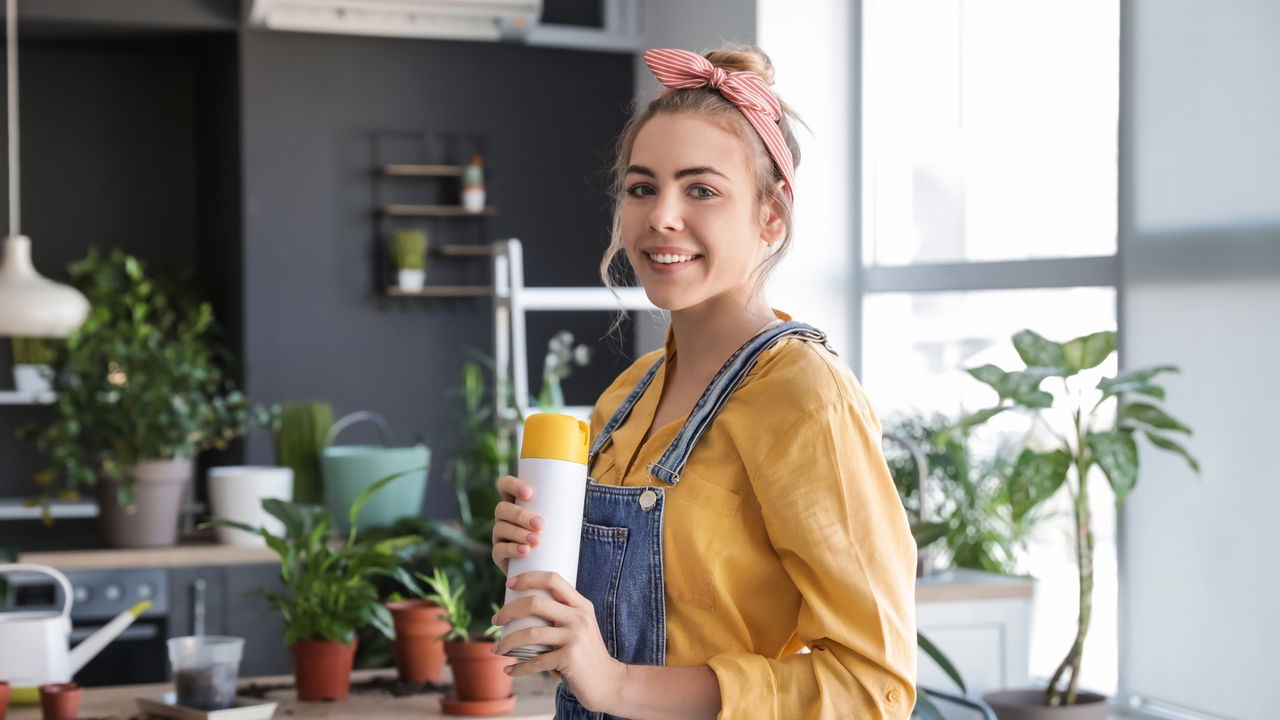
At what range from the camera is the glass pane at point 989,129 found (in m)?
3.40

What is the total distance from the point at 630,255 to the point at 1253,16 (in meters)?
2.12

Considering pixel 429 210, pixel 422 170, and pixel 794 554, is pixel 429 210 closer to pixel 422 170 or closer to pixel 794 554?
pixel 422 170

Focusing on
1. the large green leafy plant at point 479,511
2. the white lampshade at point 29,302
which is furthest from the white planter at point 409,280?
the white lampshade at point 29,302

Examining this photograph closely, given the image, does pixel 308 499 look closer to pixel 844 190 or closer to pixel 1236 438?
pixel 844 190

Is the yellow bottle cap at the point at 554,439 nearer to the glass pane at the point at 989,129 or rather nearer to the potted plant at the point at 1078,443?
the potted plant at the point at 1078,443

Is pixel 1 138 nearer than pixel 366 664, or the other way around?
pixel 366 664

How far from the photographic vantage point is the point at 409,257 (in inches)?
206

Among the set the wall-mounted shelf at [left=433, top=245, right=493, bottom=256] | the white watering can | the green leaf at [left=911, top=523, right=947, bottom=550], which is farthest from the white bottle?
the wall-mounted shelf at [left=433, top=245, right=493, bottom=256]

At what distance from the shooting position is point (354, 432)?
17.8 feet

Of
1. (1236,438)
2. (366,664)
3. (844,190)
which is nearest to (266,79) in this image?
(844,190)

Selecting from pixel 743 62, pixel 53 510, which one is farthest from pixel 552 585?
pixel 53 510

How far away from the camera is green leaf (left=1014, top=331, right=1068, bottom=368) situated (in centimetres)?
279

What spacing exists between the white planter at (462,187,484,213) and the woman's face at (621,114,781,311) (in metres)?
4.19

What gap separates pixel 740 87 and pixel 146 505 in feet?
9.57
